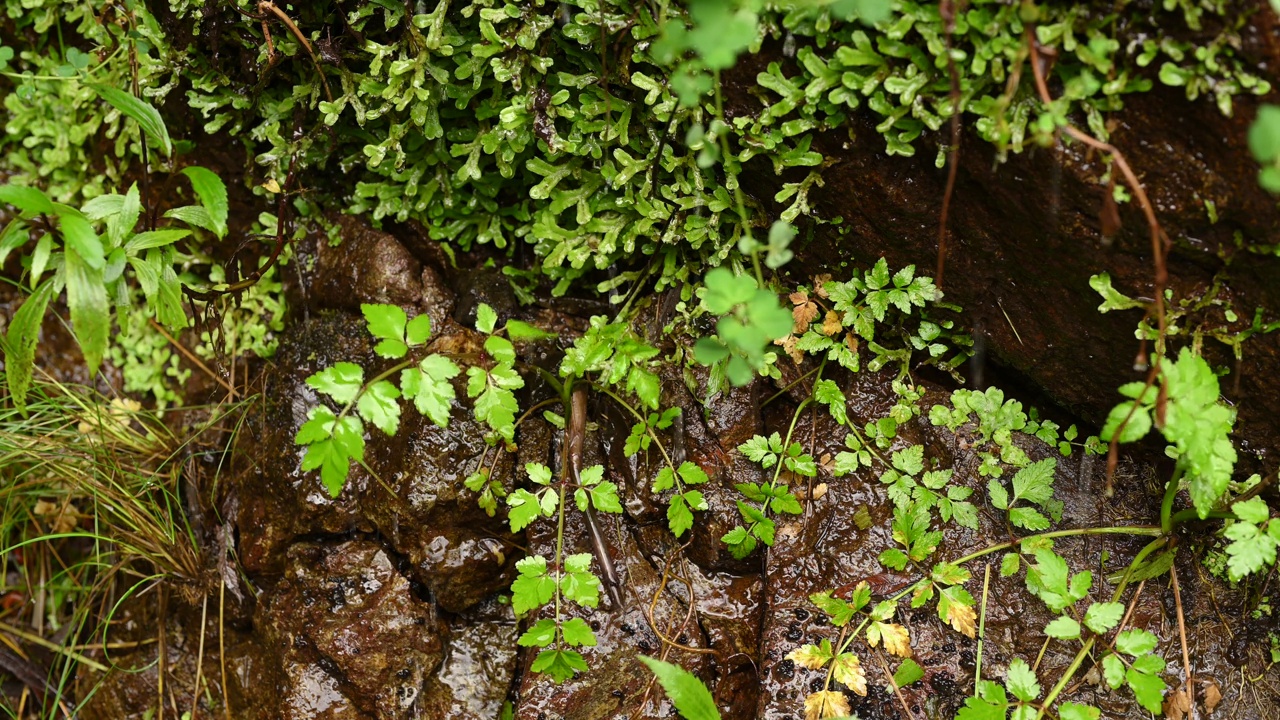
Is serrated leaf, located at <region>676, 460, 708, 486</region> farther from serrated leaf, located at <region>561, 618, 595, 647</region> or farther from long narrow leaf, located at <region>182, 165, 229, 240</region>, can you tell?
long narrow leaf, located at <region>182, 165, 229, 240</region>

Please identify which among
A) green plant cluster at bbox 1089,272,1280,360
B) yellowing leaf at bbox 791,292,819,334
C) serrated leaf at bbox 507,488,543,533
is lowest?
serrated leaf at bbox 507,488,543,533

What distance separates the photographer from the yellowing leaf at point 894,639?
274cm

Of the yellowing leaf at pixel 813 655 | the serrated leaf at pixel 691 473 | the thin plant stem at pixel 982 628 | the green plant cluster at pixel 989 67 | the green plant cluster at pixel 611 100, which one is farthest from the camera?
the serrated leaf at pixel 691 473

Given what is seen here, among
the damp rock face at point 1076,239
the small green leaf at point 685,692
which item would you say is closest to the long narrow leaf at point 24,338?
the small green leaf at point 685,692

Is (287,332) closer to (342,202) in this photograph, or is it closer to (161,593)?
(342,202)

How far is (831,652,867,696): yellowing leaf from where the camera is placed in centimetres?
275

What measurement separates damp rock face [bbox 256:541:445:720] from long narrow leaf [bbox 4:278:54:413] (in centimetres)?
113

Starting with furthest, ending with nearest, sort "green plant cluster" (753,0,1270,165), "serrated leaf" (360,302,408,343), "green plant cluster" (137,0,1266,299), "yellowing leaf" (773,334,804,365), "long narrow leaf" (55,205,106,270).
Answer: "yellowing leaf" (773,334,804,365) < "serrated leaf" (360,302,408,343) < "long narrow leaf" (55,205,106,270) < "green plant cluster" (137,0,1266,299) < "green plant cluster" (753,0,1270,165)

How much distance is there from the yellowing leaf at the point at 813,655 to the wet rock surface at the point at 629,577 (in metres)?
0.09

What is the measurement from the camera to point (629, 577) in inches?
122

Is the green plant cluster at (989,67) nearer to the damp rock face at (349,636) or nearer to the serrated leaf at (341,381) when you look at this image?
the serrated leaf at (341,381)

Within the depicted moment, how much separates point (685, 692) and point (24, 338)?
239 centimetres

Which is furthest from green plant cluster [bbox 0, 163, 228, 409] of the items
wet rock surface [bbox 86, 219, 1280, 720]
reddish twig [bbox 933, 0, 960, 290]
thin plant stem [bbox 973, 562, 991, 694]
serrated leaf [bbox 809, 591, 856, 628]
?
thin plant stem [bbox 973, 562, 991, 694]

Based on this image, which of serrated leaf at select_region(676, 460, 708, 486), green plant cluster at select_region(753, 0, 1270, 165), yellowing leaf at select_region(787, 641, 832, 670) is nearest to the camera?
green plant cluster at select_region(753, 0, 1270, 165)
